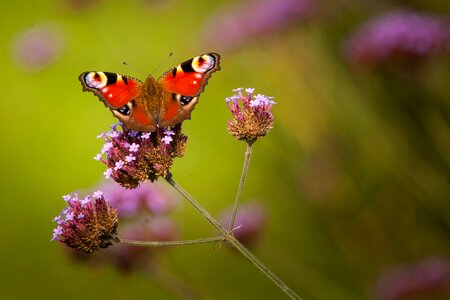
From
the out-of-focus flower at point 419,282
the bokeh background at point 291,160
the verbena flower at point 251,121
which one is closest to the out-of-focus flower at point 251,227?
the bokeh background at point 291,160

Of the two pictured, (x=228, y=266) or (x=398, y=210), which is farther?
(x=228, y=266)

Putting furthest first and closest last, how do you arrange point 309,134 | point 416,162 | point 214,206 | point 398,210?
point 214,206, point 309,134, point 398,210, point 416,162

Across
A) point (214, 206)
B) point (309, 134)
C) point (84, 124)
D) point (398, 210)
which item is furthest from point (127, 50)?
point (398, 210)

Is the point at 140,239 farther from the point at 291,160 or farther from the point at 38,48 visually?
the point at 38,48

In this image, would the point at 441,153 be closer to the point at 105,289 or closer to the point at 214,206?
the point at 214,206

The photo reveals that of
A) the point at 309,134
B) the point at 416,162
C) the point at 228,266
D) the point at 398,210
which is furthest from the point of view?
the point at 309,134

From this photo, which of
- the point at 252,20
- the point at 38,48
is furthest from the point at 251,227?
the point at 38,48

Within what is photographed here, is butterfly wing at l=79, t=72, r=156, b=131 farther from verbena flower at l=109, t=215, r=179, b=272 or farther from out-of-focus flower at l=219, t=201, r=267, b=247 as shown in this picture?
out-of-focus flower at l=219, t=201, r=267, b=247

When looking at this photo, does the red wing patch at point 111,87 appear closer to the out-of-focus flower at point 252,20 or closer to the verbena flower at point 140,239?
the verbena flower at point 140,239
